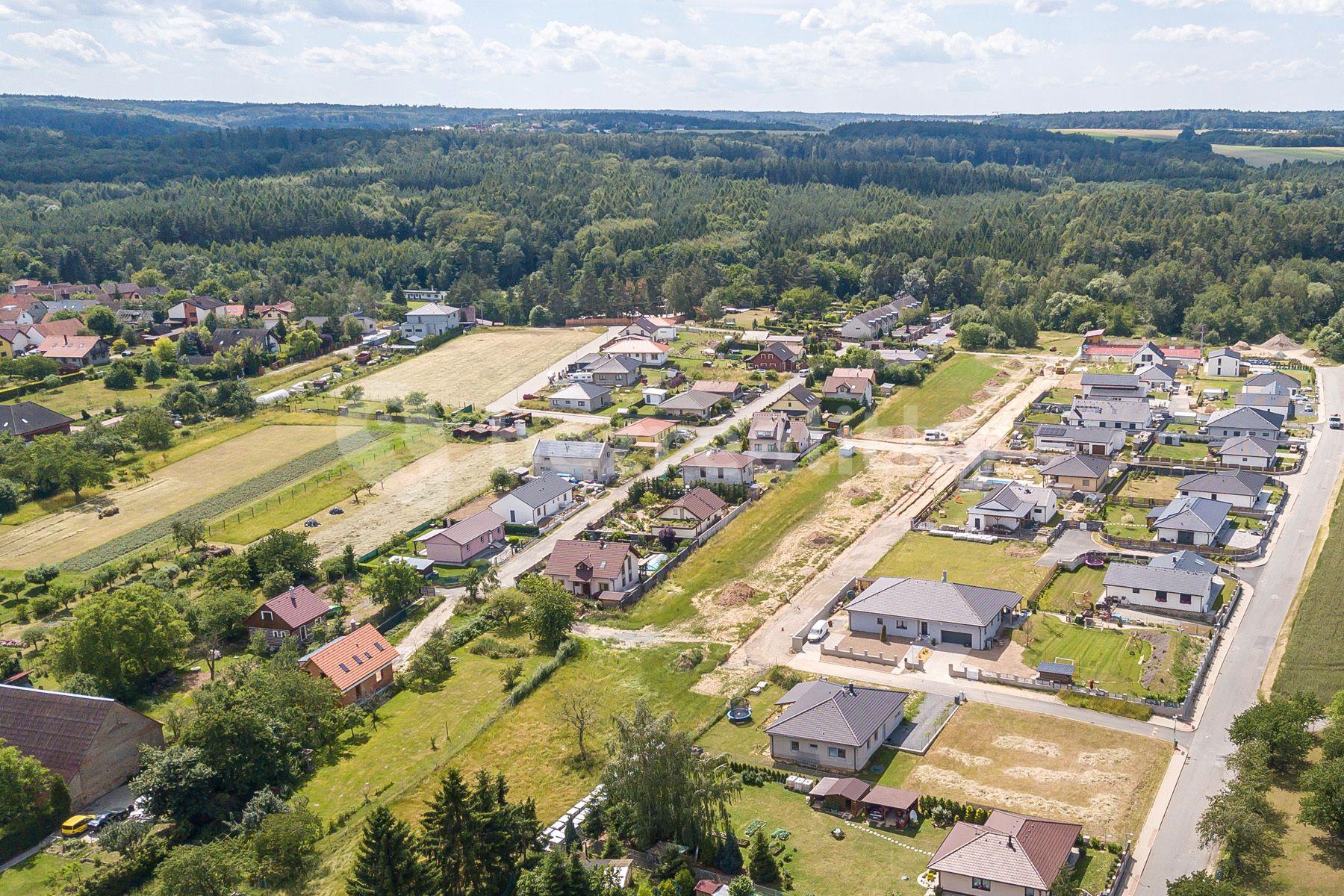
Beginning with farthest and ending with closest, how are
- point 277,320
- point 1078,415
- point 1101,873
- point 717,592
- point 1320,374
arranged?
point 277,320, point 1320,374, point 1078,415, point 717,592, point 1101,873

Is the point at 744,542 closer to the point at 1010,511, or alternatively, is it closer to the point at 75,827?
the point at 1010,511

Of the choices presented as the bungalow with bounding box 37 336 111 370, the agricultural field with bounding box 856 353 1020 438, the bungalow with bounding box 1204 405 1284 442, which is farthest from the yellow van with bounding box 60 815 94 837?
the bungalow with bounding box 37 336 111 370

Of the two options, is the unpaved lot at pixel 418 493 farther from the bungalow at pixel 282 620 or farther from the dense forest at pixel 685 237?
the dense forest at pixel 685 237

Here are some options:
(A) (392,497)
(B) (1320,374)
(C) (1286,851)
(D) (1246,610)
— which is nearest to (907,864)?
(C) (1286,851)

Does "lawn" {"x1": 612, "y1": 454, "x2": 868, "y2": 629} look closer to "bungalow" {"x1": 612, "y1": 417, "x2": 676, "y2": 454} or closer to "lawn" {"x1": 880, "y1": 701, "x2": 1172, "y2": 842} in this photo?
"bungalow" {"x1": 612, "y1": 417, "x2": 676, "y2": 454}

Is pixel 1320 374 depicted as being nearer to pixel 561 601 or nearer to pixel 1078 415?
pixel 1078 415

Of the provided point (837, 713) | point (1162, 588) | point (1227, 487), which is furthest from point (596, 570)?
point (1227, 487)
